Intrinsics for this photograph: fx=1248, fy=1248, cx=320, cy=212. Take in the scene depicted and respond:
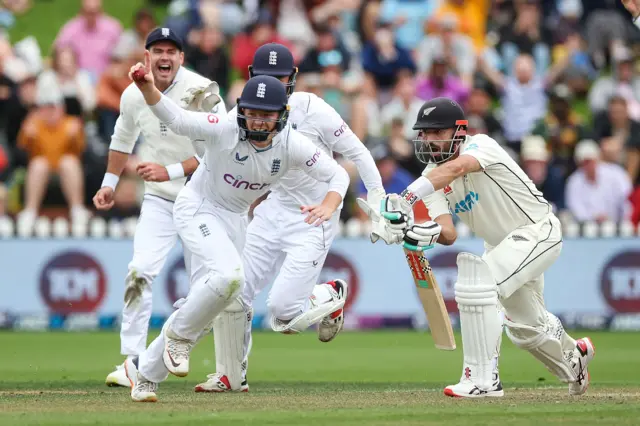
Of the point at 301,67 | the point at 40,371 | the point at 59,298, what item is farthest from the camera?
the point at 301,67

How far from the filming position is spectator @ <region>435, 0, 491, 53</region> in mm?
18578

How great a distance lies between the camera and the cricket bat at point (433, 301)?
8.69m

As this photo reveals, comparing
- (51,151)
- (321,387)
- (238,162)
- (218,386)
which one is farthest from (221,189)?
(51,151)

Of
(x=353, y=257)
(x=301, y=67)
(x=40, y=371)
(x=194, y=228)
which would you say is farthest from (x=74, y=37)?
(x=194, y=228)

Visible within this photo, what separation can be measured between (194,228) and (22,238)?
7324 mm

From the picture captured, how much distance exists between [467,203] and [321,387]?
182 cm

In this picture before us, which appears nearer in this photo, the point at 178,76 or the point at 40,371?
the point at 178,76

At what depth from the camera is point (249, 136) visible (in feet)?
26.6

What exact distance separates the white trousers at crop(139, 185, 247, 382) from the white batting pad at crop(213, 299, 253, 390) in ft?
2.45

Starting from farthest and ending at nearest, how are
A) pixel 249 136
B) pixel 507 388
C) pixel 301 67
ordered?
pixel 301 67 → pixel 507 388 → pixel 249 136

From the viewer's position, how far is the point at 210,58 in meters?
17.2

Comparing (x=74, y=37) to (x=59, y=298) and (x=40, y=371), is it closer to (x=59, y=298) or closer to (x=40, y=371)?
(x=59, y=298)

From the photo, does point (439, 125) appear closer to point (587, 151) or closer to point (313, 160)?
point (313, 160)

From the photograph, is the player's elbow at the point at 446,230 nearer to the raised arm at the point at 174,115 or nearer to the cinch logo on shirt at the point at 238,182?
the cinch logo on shirt at the point at 238,182
